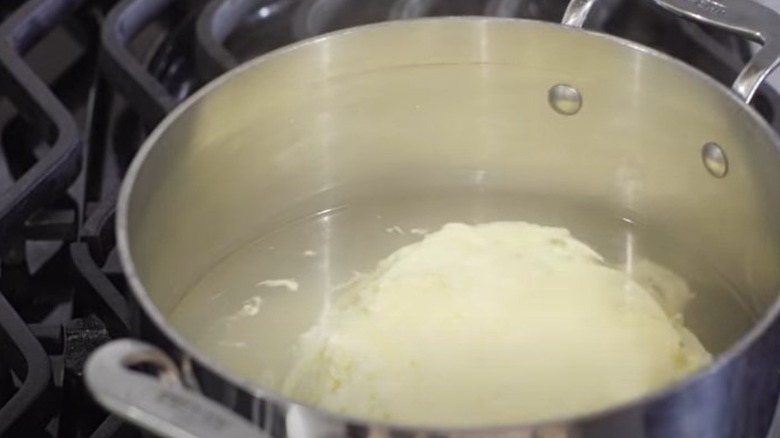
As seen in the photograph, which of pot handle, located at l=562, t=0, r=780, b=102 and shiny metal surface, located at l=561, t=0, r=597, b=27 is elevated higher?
shiny metal surface, located at l=561, t=0, r=597, b=27

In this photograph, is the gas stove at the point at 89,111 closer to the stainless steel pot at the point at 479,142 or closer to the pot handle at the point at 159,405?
the stainless steel pot at the point at 479,142

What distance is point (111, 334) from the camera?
543 millimetres

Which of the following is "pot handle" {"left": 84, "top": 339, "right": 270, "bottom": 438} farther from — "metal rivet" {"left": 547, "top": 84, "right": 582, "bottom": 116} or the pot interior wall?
"metal rivet" {"left": 547, "top": 84, "right": 582, "bottom": 116}

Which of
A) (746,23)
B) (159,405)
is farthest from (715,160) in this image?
(159,405)

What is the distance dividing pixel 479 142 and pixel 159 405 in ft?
1.07

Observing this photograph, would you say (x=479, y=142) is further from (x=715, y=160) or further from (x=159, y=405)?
(x=159, y=405)

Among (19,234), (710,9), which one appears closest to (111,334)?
(19,234)

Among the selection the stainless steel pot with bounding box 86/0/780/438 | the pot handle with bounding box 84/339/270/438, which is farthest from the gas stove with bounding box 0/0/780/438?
the pot handle with bounding box 84/339/270/438

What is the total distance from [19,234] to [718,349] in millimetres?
346

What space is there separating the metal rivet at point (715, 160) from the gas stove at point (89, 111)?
6 cm

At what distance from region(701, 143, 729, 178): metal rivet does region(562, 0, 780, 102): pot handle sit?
0.11 ft

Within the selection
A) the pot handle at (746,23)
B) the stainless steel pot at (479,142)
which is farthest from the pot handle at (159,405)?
the pot handle at (746,23)

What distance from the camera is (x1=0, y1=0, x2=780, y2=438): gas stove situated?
21.1 inches

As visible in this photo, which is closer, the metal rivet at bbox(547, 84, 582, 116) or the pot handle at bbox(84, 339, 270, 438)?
the pot handle at bbox(84, 339, 270, 438)
